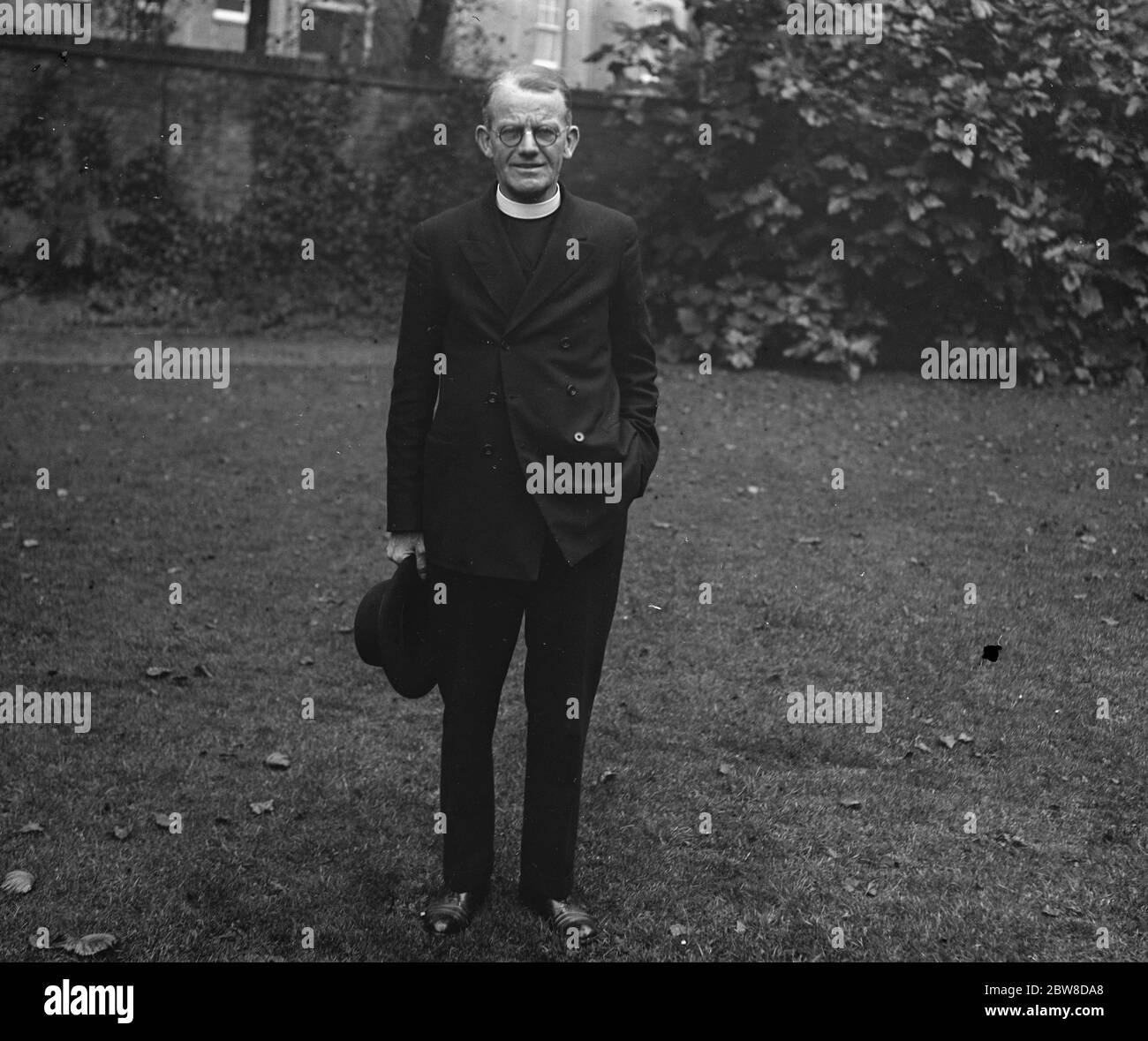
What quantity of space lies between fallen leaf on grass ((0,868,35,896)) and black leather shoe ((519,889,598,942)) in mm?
1615

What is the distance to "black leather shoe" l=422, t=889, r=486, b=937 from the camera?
13.6ft

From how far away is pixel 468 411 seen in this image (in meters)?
3.82

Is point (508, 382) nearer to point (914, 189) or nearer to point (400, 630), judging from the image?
point (400, 630)

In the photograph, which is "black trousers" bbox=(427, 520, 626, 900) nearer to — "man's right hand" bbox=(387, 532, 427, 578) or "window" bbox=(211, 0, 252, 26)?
"man's right hand" bbox=(387, 532, 427, 578)

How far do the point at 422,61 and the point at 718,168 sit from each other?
5.47 metres

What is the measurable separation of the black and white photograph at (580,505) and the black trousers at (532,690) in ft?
0.05

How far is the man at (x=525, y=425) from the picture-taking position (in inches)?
148

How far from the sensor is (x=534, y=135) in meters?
3.60

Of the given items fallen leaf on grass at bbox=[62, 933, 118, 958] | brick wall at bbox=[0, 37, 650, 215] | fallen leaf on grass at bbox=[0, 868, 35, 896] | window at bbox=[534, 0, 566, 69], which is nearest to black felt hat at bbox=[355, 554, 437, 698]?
fallen leaf on grass at bbox=[62, 933, 118, 958]

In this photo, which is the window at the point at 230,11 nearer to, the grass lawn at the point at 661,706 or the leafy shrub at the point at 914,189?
the leafy shrub at the point at 914,189

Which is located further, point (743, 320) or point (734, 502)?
point (743, 320)

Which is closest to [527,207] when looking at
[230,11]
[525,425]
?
[525,425]

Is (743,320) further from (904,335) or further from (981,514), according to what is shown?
(981,514)
